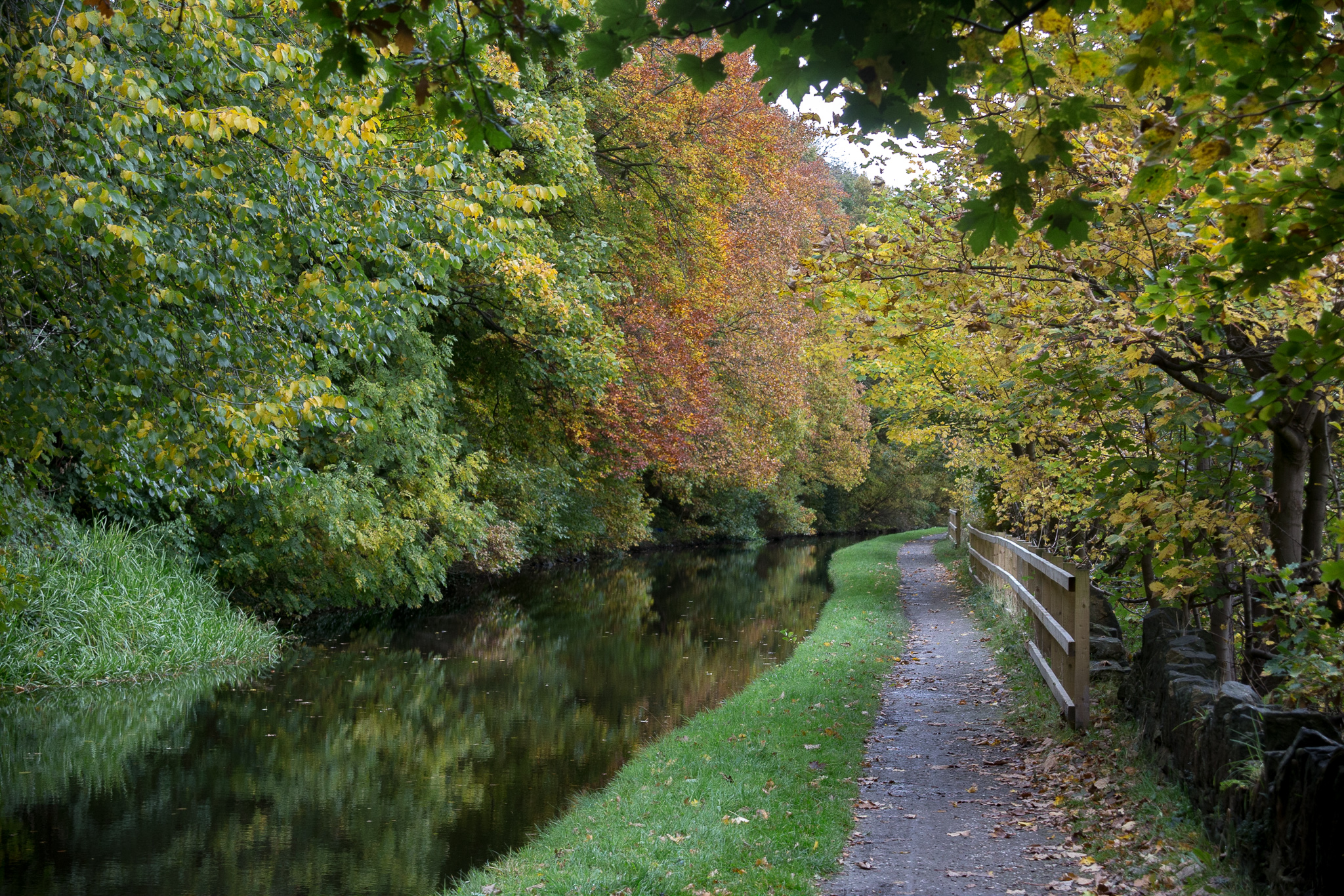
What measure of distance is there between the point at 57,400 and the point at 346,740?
5.12m

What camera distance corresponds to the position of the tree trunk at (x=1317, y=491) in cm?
623

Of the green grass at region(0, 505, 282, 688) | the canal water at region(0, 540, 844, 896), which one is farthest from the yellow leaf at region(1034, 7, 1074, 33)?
the green grass at region(0, 505, 282, 688)

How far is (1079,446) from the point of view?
31.1ft

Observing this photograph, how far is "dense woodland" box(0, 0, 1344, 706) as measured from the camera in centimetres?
330

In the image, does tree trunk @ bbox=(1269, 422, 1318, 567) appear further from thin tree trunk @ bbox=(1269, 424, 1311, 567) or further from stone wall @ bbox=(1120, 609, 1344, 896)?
stone wall @ bbox=(1120, 609, 1344, 896)

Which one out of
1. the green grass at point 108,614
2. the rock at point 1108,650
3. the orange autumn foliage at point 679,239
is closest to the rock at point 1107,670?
the rock at point 1108,650

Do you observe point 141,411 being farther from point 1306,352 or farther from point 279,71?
point 1306,352

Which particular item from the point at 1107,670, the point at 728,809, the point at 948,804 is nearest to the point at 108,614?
the point at 728,809

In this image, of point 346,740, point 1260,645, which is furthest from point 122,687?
point 1260,645

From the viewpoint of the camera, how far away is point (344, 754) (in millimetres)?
10430

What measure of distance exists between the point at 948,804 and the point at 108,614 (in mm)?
11379

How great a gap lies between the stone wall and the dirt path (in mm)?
889

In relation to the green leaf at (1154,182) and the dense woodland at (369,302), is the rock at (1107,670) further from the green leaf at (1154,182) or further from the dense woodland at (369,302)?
the green leaf at (1154,182)

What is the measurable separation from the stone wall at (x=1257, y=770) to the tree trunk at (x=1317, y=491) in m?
1.06
